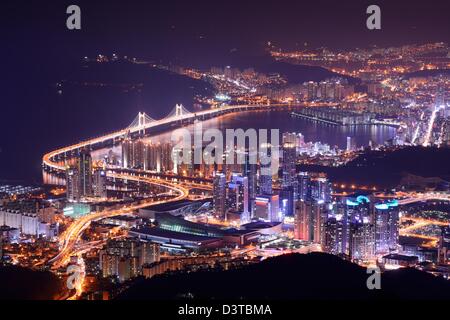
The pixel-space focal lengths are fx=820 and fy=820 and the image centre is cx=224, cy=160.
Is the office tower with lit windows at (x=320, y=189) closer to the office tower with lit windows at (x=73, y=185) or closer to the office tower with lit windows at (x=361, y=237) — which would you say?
the office tower with lit windows at (x=361, y=237)

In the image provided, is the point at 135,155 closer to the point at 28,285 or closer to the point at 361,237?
the point at 361,237

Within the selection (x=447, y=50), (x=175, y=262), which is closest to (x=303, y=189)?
(x=175, y=262)

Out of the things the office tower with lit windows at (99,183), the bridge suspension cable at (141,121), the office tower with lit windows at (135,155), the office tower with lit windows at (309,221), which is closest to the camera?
the office tower with lit windows at (309,221)

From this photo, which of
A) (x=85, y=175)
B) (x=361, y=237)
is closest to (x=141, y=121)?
(x=85, y=175)

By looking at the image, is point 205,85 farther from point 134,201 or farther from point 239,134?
point 134,201

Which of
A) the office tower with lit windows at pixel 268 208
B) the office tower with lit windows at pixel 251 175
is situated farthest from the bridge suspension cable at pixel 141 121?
the office tower with lit windows at pixel 268 208

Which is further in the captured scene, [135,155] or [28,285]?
[135,155]
